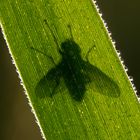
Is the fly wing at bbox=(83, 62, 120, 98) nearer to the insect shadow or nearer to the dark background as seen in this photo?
the insect shadow

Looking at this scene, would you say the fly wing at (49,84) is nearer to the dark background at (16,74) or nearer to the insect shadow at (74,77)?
the insect shadow at (74,77)

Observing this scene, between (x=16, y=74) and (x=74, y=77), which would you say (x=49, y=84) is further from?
(x=16, y=74)

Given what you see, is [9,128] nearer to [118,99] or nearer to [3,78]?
[3,78]

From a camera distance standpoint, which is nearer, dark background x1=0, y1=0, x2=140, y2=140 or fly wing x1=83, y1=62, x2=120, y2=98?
fly wing x1=83, y1=62, x2=120, y2=98

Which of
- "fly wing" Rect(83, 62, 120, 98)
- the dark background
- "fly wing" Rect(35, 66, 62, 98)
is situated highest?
the dark background

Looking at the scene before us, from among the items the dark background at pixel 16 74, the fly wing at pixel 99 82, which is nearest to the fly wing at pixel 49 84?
the fly wing at pixel 99 82

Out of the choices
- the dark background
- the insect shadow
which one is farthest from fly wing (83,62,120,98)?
the dark background

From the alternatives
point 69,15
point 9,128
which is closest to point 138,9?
point 69,15
